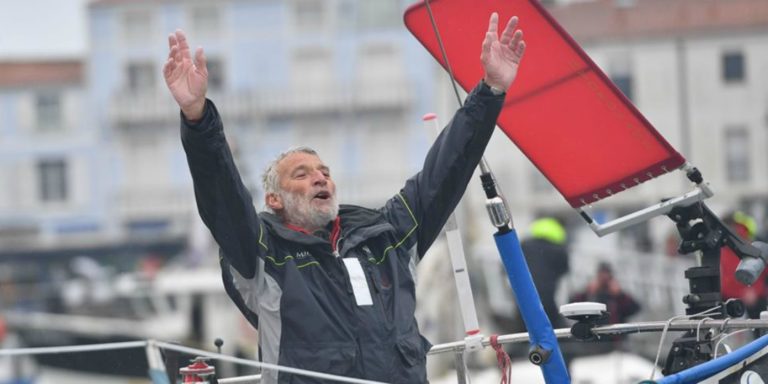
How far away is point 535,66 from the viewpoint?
18.3 feet

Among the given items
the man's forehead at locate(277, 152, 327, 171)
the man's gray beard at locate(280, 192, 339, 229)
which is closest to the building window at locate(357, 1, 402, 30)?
the man's forehead at locate(277, 152, 327, 171)

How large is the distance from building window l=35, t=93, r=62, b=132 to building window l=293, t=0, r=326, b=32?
33.3 feet

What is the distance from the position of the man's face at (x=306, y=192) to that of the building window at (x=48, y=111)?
53340mm

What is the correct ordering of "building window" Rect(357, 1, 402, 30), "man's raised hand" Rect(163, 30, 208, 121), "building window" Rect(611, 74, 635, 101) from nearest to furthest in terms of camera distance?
"man's raised hand" Rect(163, 30, 208, 121)
"building window" Rect(611, 74, 635, 101)
"building window" Rect(357, 1, 402, 30)

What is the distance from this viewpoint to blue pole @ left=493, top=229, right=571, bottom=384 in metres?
4.70

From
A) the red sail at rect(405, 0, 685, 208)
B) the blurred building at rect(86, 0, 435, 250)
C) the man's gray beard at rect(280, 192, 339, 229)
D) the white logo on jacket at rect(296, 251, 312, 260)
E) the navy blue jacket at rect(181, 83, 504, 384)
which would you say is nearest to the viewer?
the navy blue jacket at rect(181, 83, 504, 384)

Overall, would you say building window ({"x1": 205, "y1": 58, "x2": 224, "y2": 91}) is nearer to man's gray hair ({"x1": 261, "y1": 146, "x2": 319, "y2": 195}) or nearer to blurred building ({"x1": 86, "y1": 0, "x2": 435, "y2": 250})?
blurred building ({"x1": 86, "y1": 0, "x2": 435, "y2": 250})

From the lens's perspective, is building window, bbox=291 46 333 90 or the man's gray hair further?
building window, bbox=291 46 333 90

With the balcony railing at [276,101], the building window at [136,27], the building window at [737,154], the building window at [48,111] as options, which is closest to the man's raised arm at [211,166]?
the building window at [737,154]

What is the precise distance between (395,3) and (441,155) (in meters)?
48.9

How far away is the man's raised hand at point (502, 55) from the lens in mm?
4750

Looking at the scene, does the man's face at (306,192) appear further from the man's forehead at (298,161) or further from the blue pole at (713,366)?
the blue pole at (713,366)

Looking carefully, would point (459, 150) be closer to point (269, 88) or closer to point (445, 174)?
point (445, 174)

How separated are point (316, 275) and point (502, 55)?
0.96 metres
